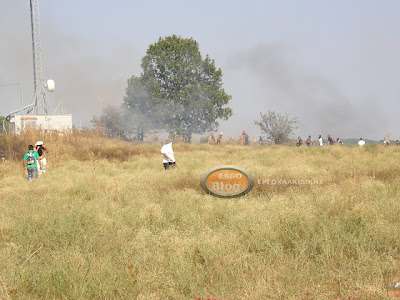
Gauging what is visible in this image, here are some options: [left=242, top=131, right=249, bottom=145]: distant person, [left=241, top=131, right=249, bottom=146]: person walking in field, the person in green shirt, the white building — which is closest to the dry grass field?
the person in green shirt

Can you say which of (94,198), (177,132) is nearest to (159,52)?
(177,132)

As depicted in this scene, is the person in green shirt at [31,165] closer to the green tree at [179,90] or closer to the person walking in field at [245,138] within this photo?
the person walking in field at [245,138]

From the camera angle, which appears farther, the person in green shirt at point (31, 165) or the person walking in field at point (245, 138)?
the person walking in field at point (245, 138)

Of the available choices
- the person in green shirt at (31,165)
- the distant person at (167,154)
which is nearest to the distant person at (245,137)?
the distant person at (167,154)

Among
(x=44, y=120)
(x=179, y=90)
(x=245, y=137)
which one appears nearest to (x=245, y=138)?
(x=245, y=137)

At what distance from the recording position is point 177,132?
3334 centimetres

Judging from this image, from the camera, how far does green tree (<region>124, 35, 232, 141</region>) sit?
33406 millimetres

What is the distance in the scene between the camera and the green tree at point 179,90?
33.4m

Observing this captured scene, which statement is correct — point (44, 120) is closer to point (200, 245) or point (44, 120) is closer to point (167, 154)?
point (167, 154)

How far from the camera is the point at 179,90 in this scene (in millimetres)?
34125

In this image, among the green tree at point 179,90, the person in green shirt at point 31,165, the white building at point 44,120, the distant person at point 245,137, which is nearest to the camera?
the person in green shirt at point 31,165

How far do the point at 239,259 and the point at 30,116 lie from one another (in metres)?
26.9

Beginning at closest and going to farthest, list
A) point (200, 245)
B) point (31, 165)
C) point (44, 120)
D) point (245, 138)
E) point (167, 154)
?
1. point (200, 245)
2. point (31, 165)
3. point (167, 154)
4. point (44, 120)
5. point (245, 138)

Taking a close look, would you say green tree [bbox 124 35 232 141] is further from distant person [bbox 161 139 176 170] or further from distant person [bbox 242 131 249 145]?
distant person [bbox 161 139 176 170]
